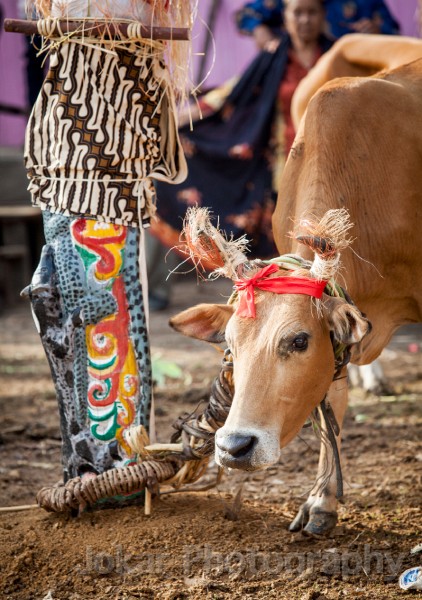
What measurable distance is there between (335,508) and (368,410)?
1.85m

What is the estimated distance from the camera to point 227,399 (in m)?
3.19

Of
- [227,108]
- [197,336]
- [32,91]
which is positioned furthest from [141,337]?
[32,91]

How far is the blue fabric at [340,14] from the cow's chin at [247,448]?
223 inches

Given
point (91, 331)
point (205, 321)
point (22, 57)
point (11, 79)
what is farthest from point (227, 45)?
point (205, 321)

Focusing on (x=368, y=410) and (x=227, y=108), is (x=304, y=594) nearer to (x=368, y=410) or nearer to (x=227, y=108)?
(x=368, y=410)

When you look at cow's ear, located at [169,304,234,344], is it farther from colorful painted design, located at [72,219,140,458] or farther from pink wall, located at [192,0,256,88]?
pink wall, located at [192,0,256,88]

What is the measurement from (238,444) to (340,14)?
242 inches

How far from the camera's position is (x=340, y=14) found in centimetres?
788

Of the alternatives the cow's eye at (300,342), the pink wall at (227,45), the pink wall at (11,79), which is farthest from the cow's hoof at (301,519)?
the pink wall at (11,79)

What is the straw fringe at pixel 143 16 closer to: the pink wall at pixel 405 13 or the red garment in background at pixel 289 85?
the red garment in background at pixel 289 85

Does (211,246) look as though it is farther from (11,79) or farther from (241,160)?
(11,79)

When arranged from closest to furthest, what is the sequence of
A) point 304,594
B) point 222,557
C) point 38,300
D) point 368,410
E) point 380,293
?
point 304,594 → point 222,557 → point 38,300 → point 380,293 → point 368,410

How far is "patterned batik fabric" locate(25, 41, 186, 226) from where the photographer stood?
337 centimetres

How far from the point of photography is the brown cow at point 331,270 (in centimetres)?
283
